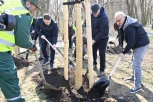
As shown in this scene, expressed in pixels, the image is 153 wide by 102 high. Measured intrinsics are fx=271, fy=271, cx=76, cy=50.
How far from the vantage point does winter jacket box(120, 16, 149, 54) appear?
564 centimetres

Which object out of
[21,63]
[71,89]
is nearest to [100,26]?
[71,89]

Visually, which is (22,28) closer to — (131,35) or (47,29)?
(131,35)

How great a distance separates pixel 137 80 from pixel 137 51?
0.69 meters

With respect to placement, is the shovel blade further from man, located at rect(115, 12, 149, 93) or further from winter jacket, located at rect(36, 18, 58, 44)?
winter jacket, located at rect(36, 18, 58, 44)

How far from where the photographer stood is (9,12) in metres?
3.82

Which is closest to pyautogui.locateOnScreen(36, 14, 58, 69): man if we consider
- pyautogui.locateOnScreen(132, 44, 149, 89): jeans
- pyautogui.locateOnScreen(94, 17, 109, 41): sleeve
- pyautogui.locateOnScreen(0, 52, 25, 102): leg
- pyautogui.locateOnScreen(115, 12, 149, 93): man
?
pyautogui.locateOnScreen(94, 17, 109, 41): sleeve

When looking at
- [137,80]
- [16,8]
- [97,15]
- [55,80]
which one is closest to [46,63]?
[55,80]

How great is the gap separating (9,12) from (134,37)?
112 inches

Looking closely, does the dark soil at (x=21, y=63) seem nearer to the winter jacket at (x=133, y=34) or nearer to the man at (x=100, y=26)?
the man at (x=100, y=26)

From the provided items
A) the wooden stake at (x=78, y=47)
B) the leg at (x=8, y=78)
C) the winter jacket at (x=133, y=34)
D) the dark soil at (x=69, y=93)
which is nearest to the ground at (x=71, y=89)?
the dark soil at (x=69, y=93)

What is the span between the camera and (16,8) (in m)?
3.90

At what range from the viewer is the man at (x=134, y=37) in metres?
5.66

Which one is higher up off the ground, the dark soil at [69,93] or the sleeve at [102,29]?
the sleeve at [102,29]

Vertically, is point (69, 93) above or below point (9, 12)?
below
